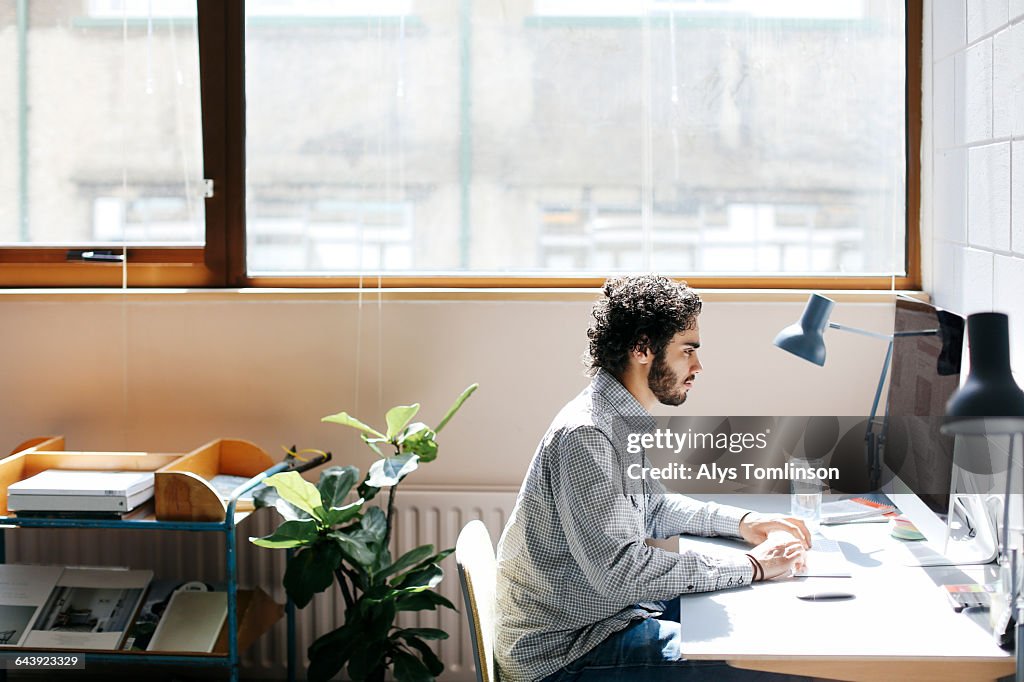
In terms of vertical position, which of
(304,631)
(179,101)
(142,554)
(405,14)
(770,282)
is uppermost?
(405,14)

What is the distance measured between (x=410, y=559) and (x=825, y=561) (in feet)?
3.23

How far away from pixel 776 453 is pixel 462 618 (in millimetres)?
930

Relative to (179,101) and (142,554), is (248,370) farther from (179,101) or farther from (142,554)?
(179,101)

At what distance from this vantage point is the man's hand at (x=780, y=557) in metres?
1.70

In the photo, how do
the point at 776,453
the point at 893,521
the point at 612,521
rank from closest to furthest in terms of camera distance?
the point at 612,521 → the point at 893,521 → the point at 776,453

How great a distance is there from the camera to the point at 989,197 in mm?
2057

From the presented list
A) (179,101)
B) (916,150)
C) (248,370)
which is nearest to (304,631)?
(248,370)

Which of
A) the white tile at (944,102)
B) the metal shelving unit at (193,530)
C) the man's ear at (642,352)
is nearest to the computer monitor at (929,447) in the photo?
the white tile at (944,102)

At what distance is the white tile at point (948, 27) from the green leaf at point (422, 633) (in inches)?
71.4

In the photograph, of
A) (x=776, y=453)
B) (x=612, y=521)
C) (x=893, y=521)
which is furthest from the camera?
(x=776, y=453)

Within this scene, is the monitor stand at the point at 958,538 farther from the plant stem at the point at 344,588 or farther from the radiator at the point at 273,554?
the plant stem at the point at 344,588

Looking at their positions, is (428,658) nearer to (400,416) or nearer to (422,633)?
(422,633)

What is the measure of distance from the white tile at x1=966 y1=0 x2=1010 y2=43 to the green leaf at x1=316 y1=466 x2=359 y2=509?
1.69 meters

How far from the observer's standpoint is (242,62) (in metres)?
2.62
